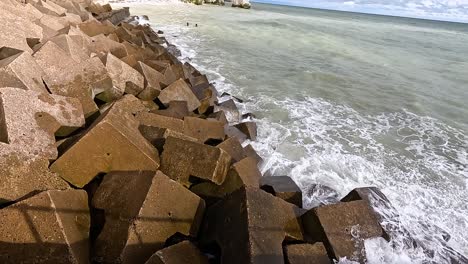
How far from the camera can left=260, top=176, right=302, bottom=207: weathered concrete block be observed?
3.97m

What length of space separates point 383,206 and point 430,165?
275 centimetres

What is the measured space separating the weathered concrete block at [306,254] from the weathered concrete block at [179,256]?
2.34 feet

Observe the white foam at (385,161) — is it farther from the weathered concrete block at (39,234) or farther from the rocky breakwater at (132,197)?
the weathered concrete block at (39,234)

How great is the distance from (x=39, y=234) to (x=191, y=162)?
1.50 metres

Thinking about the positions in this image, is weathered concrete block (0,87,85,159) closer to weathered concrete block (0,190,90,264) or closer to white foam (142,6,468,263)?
weathered concrete block (0,190,90,264)

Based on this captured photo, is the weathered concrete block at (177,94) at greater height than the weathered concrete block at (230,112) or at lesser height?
greater

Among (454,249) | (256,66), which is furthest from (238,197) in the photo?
(256,66)

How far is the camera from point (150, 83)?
5.93 metres

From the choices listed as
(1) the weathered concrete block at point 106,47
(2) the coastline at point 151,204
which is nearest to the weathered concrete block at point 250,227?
(2) the coastline at point 151,204

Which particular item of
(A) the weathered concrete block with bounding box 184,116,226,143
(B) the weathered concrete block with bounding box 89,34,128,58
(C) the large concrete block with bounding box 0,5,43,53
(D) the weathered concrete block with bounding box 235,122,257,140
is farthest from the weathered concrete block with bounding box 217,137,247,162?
(B) the weathered concrete block with bounding box 89,34,128,58

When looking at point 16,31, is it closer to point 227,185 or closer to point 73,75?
point 73,75

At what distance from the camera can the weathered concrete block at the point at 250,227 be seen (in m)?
2.59

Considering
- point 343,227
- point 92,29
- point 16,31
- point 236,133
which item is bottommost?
point 236,133

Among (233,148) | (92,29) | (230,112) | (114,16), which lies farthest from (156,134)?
(114,16)
